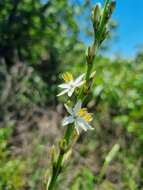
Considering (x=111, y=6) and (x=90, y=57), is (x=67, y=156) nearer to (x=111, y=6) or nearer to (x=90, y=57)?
(x=90, y=57)

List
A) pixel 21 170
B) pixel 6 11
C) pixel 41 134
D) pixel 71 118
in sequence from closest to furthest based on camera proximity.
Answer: pixel 71 118 < pixel 21 170 < pixel 41 134 < pixel 6 11

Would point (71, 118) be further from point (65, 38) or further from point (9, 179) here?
point (65, 38)

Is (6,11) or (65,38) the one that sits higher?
(6,11)

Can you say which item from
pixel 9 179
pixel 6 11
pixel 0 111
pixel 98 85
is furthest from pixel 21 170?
pixel 6 11

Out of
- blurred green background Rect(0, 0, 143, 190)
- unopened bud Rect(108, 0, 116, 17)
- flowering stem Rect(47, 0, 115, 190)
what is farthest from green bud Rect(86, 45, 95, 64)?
blurred green background Rect(0, 0, 143, 190)

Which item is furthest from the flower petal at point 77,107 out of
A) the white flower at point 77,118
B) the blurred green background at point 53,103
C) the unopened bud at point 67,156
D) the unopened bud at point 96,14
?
the blurred green background at point 53,103

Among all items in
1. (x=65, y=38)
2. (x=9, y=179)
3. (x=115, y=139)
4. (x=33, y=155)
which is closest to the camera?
(x=9, y=179)

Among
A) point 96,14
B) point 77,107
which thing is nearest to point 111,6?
point 96,14

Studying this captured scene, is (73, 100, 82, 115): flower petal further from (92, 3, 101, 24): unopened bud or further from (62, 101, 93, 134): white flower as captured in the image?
(92, 3, 101, 24): unopened bud
